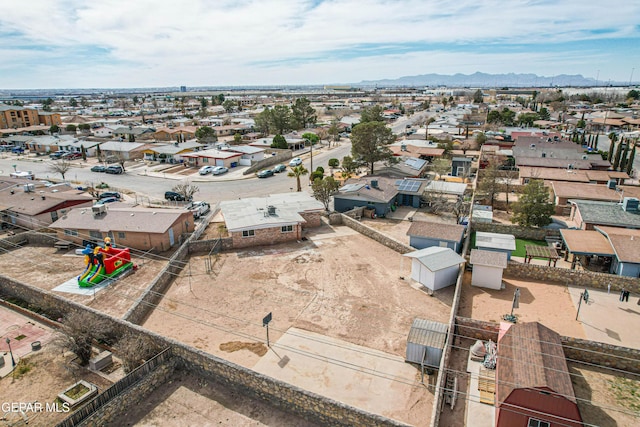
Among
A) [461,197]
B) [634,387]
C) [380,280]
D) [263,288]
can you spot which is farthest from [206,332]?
[461,197]

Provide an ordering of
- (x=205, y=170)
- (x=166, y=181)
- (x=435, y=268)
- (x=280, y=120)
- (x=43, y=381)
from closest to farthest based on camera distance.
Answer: (x=43, y=381)
(x=435, y=268)
(x=166, y=181)
(x=205, y=170)
(x=280, y=120)

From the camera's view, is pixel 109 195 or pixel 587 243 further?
pixel 109 195

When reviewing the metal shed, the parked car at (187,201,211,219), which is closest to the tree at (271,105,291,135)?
the parked car at (187,201,211,219)

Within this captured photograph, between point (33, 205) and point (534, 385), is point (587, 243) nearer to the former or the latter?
point (534, 385)

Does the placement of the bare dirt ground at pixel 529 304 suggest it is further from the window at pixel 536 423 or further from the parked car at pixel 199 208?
the parked car at pixel 199 208

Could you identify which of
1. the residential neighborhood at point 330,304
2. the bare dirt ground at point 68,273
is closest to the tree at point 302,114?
the residential neighborhood at point 330,304

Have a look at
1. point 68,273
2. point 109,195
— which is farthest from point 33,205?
point 68,273
